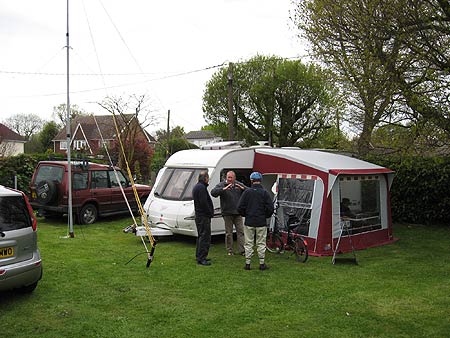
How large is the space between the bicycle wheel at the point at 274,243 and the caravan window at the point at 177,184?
212 cm

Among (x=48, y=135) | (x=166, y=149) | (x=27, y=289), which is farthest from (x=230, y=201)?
(x=48, y=135)

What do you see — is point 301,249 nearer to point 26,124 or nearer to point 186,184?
point 186,184

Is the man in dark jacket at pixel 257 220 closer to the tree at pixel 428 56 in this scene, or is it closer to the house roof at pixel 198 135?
the tree at pixel 428 56

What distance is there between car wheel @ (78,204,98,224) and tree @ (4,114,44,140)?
52.0 m

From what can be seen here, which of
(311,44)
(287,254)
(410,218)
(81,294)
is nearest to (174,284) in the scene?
(81,294)

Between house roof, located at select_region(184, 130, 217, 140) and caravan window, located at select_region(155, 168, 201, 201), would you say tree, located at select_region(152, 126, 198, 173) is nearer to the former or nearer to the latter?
caravan window, located at select_region(155, 168, 201, 201)

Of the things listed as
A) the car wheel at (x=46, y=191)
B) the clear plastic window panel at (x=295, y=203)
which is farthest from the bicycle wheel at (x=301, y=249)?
the car wheel at (x=46, y=191)

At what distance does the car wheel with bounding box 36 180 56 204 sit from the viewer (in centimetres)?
1269

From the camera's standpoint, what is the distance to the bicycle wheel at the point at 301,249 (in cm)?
896

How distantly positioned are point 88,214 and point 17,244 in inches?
318

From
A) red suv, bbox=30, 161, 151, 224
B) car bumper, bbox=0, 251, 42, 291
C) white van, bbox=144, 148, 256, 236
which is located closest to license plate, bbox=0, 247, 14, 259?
car bumper, bbox=0, 251, 42, 291

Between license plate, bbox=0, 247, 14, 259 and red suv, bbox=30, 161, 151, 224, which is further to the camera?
red suv, bbox=30, 161, 151, 224

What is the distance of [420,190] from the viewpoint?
13.6m

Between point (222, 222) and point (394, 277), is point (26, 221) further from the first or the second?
point (394, 277)
